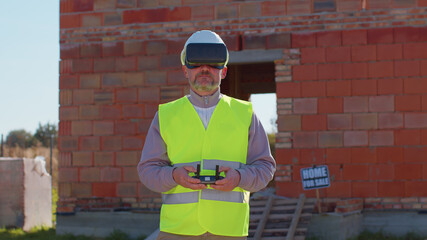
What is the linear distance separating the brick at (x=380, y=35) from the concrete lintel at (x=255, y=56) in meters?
1.32

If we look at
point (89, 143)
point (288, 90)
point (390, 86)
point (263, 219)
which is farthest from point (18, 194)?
point (390, 86)

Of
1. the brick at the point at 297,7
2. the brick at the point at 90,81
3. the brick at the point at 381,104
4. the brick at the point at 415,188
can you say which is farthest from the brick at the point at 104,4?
the brick at the point at 415,188

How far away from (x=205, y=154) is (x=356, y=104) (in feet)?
20.3

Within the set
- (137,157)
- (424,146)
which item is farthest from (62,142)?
(424,146)

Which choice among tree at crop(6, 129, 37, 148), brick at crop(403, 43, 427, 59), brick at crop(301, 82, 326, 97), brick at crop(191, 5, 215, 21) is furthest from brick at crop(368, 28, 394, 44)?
tree at crop(6, 129, 37, 148)

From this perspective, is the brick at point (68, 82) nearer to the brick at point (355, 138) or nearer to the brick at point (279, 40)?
the brick at point (279, 40)

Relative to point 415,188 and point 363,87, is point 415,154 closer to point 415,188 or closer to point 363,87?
point 415,188

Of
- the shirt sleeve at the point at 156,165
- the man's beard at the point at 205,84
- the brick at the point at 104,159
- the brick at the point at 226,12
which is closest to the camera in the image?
the shirt sleeve at the point at 156,165

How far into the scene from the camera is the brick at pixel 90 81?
979 centimetres

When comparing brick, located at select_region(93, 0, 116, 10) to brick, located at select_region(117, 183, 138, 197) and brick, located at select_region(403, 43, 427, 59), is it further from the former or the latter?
brick, located at select_region(403, 43, 427, 59)

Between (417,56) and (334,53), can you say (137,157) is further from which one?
(417,56)

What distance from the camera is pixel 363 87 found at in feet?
29.1

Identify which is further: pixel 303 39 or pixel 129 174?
pixel 129 174

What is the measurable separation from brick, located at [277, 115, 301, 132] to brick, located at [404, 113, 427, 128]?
58.5 inches
